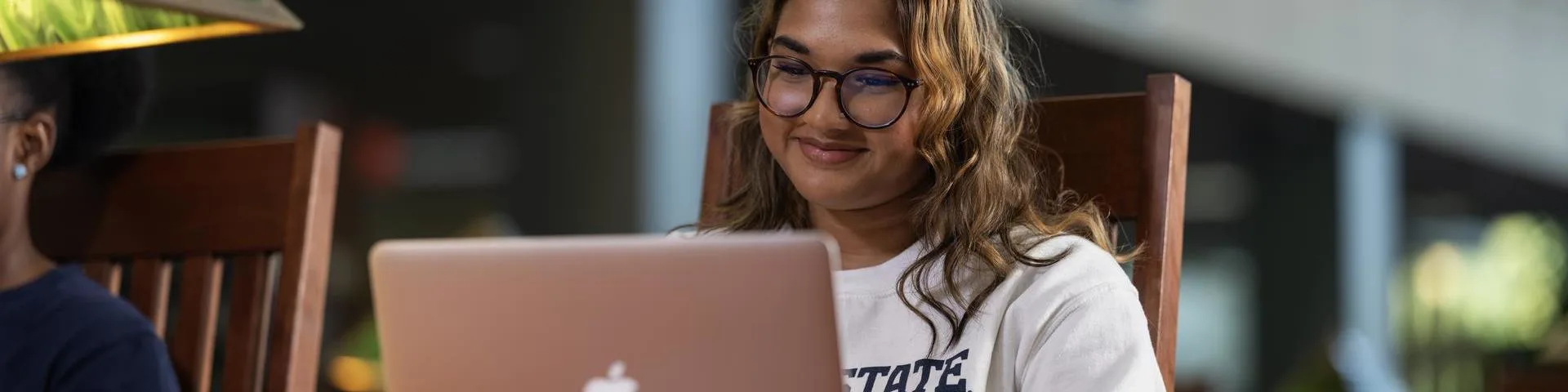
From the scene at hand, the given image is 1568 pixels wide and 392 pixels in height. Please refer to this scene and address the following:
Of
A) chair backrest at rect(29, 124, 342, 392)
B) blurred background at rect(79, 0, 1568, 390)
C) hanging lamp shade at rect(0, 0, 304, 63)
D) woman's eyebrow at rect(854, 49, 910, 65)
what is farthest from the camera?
blurred background at rect(79, 0, 1568, 390)

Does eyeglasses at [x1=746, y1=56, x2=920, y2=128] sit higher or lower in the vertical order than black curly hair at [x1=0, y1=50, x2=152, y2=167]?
higher

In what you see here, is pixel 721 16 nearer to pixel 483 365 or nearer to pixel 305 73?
pixel 305 73

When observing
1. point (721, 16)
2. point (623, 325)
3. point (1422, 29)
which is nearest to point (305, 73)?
point (721, 16)

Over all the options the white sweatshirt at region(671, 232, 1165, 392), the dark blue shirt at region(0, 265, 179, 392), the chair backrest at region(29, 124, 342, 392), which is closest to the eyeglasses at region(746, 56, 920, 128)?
the white sweatshirt at region(671, 232, 1165, 392)

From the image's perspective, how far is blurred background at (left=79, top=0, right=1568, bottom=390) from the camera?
3379 mm

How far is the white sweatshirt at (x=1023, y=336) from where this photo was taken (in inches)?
38.3

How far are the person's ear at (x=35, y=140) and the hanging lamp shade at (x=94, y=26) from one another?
12 cm

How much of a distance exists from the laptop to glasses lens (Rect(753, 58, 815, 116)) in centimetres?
38

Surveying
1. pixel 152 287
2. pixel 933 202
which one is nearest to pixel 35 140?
pixel 152 287

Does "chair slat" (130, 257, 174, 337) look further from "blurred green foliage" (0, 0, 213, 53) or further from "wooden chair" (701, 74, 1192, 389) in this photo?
"wooden chair" (701, 74, 1192, 389)

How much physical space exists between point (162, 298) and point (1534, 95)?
3.05m

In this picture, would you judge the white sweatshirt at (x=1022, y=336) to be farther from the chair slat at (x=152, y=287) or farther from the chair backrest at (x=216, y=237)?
the chair slat at (x=152, y=287)

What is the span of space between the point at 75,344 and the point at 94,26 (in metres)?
0.28

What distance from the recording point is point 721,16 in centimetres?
337
